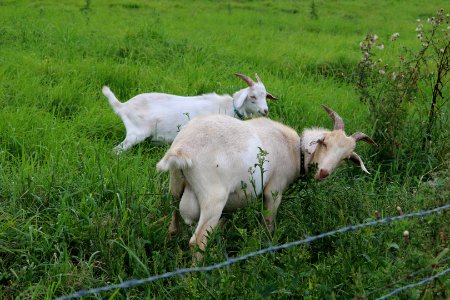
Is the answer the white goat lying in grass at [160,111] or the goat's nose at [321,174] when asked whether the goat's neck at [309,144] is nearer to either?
the goat's nose at [321,174]

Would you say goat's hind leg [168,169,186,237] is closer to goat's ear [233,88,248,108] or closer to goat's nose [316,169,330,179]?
goat's nose [316,169,330,179]

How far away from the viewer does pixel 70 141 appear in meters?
5.11

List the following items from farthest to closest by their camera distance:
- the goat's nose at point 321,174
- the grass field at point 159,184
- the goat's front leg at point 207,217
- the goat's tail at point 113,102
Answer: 1. the goat's tail at point 113,102
2. the goat's nose at point 321,174
3. the goat's front leg at point 207,217
4. the grass field at point 159,184

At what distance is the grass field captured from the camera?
3.11m

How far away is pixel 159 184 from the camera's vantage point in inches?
171

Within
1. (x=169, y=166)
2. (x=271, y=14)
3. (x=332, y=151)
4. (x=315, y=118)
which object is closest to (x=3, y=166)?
(x=169, y=166)

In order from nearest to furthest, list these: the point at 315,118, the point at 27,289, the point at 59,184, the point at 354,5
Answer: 1. the point at 27,289
2. the point at 59,184
3. the point at 315,118
4. the point at 354,5

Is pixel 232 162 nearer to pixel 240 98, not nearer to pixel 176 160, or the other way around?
pixel 176 160

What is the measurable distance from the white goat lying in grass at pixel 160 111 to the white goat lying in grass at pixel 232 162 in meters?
1.69

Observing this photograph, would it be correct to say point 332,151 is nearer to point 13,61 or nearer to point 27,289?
point 27,289

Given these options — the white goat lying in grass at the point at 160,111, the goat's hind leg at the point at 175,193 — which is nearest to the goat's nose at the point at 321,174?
the goat's hind leg at the point at 175,193

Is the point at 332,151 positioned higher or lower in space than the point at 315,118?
higher

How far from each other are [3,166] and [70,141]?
718 mm

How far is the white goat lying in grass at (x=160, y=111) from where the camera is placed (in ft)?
19.2
